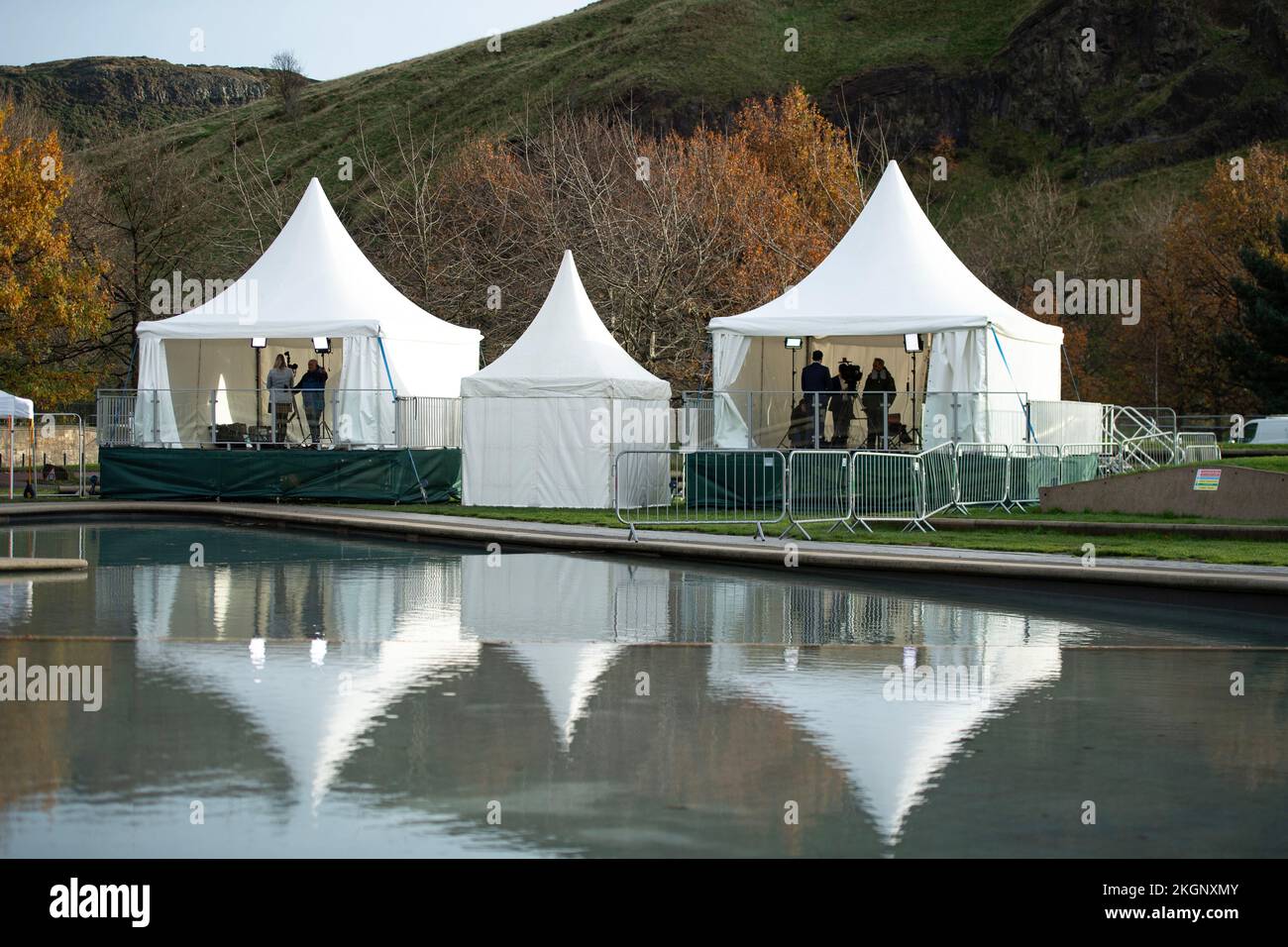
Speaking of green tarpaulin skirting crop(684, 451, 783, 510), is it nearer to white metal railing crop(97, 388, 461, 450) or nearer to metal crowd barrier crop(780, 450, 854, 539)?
metal crowd barrier crop(780, 450, 854, 539)

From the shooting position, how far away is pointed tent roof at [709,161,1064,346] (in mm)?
29219

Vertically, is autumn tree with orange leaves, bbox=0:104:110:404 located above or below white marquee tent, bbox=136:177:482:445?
above

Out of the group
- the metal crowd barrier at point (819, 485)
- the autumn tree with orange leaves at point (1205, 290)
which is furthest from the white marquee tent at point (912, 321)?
the autumn tree with orange leaves at point (1205, 290)

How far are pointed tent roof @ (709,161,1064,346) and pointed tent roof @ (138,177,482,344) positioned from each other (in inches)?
320

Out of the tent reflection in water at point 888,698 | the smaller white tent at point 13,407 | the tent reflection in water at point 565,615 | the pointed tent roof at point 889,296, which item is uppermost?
the pointed tent roof at point 889,296

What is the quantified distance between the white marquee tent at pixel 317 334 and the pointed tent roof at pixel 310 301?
0.02 m

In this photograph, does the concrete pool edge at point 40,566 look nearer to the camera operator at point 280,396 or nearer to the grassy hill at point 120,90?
the camera operator at point 280,396

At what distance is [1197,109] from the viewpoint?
123000 mm

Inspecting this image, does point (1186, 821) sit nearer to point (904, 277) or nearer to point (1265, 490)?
point (1265, 490)

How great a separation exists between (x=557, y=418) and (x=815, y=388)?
489cm

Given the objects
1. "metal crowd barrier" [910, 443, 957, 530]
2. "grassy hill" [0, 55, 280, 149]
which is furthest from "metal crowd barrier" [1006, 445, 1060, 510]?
"grassy hill" [0, 55, 280, 149]

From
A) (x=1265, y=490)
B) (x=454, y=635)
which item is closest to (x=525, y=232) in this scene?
(x=1265, y=490)

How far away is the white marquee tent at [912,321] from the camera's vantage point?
28.5 meters

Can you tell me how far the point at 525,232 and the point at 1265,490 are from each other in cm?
4021
